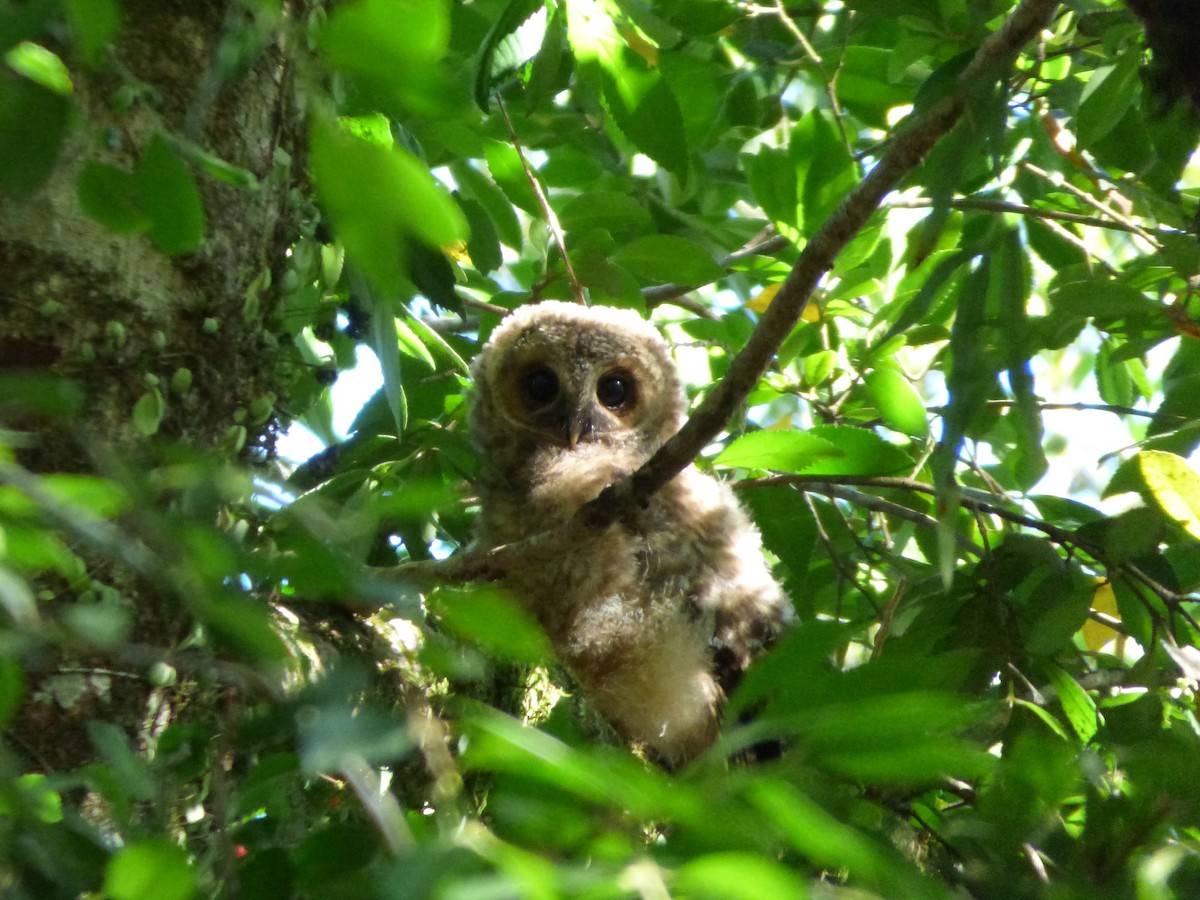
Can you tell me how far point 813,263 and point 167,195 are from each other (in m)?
0.80

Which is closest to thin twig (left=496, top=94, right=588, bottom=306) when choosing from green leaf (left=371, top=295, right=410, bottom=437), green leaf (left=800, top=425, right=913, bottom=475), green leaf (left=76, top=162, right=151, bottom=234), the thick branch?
green leaf (left=800, top=425, right=913, bottom=475)

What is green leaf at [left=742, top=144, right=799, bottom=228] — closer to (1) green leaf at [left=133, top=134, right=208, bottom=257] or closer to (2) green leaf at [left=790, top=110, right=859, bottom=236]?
(2) green leaf at [left=790, top=110, right=859, bottom=236]

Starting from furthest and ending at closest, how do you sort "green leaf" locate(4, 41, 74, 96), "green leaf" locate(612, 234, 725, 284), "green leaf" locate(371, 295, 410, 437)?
"green leaf" locate(612, 234, 725, 284) → "green leaf" locate(371, 295, 410, 437) → "green leaf" locate(4, 41, 74, 96)

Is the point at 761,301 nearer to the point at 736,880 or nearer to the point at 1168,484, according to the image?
the point at 1168,484

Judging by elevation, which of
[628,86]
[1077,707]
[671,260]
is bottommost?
[1077,707]

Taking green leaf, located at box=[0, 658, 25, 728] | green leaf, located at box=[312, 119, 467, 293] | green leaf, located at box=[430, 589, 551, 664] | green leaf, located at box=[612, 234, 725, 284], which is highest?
green leaf, located at box=[312, 119, 467, 293]

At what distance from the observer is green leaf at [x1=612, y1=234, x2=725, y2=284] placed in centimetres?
262

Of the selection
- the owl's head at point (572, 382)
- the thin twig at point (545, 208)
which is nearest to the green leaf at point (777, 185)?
the thin twig at point (545, 208)

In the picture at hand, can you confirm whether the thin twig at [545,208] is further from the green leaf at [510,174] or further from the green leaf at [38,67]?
the green leaf at [38,67]

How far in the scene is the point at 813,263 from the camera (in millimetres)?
1442

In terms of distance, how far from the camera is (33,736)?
133 centimetres

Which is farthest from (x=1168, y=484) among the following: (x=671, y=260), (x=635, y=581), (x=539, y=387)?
(x=539, y=387)

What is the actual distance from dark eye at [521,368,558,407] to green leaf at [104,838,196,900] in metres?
2.61

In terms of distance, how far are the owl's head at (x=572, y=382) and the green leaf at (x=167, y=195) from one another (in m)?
2.28
